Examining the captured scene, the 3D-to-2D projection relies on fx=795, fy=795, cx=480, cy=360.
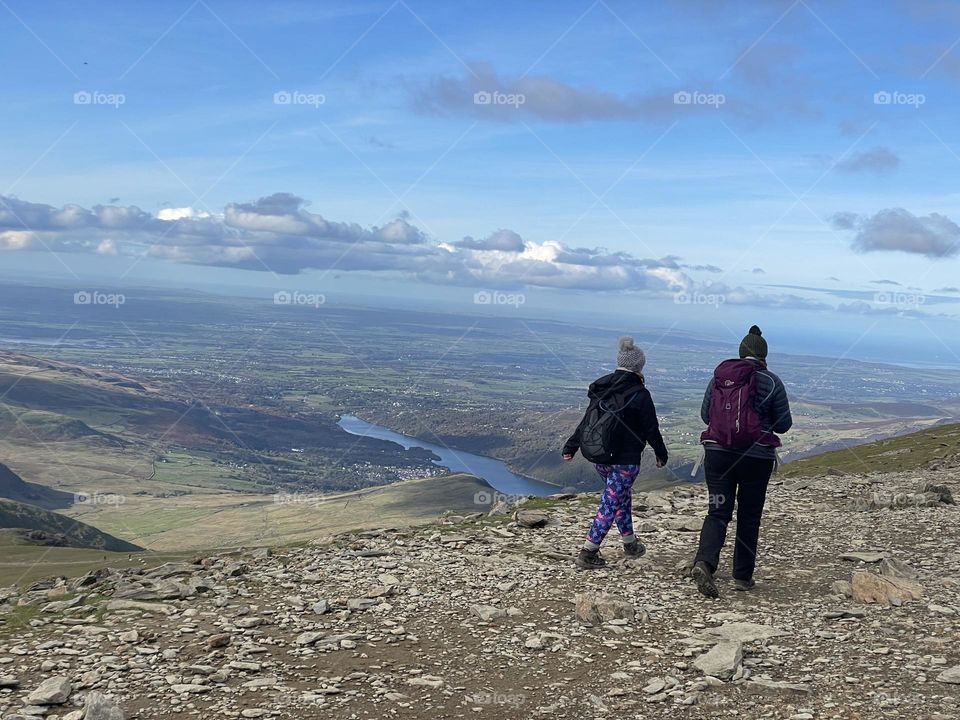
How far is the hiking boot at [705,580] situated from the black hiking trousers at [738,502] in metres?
0.11

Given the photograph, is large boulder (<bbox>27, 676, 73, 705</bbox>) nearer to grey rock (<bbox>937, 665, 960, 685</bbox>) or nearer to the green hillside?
grey rock (<bbox>937, 665, 960, 685</bbox>)

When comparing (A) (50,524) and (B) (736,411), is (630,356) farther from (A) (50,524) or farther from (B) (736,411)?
(A) (50,524)

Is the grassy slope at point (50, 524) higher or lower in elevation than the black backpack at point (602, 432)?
lower

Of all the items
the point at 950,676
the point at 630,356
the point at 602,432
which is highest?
the point at 630,356

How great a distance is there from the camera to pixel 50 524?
117875mm

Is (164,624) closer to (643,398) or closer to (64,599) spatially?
(64,599)

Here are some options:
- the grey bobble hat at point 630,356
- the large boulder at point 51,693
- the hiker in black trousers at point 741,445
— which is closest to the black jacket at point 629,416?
the grey bobble hat at point 630,356

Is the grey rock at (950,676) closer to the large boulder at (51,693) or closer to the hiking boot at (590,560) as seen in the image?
the hiking boot at (590,560)

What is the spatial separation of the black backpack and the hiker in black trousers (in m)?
1.46

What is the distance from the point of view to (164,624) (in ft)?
36.0

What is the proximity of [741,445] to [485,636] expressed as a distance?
4854mm

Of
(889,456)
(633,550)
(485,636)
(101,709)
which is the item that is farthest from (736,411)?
(889,456)

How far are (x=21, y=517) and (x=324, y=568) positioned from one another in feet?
401

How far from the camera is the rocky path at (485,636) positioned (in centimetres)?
863
